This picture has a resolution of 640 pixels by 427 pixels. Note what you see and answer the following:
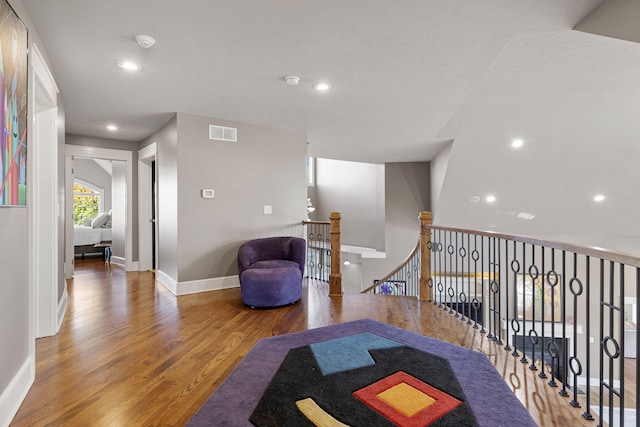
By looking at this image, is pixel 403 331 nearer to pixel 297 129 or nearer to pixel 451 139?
pixel 297 129

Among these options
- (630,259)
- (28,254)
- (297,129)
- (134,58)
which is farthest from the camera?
(297,129)

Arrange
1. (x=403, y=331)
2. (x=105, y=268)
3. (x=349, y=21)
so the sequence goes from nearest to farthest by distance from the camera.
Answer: (x=349, y=21) < (x=403, y=331) < (x=105, y=268)

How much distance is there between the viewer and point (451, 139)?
579cm

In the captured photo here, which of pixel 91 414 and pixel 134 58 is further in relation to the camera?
pixel 134 58

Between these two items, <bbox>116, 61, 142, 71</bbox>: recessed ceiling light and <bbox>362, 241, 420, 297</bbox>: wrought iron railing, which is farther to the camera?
<bbox>362, 241, 420, 297</bbox>: wrought iron railing

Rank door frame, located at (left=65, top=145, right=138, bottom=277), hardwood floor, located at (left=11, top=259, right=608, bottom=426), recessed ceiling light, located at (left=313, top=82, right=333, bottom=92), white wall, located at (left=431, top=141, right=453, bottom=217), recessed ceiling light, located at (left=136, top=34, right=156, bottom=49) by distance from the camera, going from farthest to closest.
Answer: white wall, located at (left=431, top=141, right=453, bottom=217)
door frame, located at (left=65, top=145, right=138, bottom=277)
recessed ceiling light, located at (left=313, top=82, right=333, bottom=92)
recessed ceiling light, located at (left=136, top=34, right=156, bottom=49)
hardwood floor, located at (left=11, top=259, right=608, bottom=426)

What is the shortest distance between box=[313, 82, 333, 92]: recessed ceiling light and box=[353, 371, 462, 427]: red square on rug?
108 inches

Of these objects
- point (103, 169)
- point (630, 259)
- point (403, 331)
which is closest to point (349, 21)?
point (630, 259)

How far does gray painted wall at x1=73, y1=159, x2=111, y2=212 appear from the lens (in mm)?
9219

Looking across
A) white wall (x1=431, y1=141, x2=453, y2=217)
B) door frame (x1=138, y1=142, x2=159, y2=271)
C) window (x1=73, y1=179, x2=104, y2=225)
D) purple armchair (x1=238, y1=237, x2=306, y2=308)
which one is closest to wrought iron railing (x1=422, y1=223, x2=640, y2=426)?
white wall (x1=431, y1=141, x2=453, y2=217)

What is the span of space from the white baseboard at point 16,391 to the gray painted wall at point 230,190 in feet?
7.47

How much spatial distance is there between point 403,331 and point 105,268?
5.75m

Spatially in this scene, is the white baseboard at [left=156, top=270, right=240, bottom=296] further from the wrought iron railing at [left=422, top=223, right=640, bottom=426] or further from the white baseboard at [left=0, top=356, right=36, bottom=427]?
the wrought iron railing at [left=422, top=223, right=640, bottom=426]

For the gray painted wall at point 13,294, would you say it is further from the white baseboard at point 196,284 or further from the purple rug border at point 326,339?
the white baseboard at point 196,284
